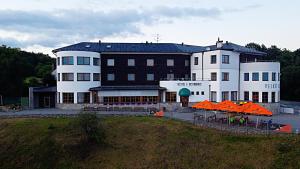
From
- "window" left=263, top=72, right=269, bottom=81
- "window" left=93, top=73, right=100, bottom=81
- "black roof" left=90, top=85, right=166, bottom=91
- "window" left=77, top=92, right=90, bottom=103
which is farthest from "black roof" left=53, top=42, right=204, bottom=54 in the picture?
"window" left=263, top=72, right=269, bottom=81

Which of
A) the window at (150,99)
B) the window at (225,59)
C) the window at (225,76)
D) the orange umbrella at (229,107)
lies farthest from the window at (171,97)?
the orange umbrella at (229,107)

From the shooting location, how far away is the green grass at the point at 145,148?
2259cm

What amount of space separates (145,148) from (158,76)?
2432 centimetres

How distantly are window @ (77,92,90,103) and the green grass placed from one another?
45.8ft

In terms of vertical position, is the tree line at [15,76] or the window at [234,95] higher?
the tree line at [15,76]

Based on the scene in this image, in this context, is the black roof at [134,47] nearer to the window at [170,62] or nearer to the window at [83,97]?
the window at [170,62]

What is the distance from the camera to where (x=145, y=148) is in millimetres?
25453

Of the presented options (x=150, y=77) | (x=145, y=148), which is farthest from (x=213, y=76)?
(x=145, y=148)

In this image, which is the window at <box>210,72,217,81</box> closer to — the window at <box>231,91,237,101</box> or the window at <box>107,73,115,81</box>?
the window at <box>231,91,237,101</box>

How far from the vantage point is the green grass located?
74.1ft

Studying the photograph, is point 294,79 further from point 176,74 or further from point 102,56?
point 102,56

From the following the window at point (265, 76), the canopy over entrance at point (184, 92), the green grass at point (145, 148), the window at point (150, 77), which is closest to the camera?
the green grass at point (145, 148)

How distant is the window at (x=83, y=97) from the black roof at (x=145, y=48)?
740 centimetres

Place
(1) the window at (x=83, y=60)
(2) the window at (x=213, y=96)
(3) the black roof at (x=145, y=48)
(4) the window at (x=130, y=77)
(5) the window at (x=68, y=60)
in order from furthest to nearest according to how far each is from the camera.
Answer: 1. (4) the window at (x=130, y=77)
2. (3) the black roof at (x=145, y=48)
3. (2) the window at (x=213, y=96)
4. (1) the window at (x=83, y=60)
5. (5) the window at (x=68, y=60)
